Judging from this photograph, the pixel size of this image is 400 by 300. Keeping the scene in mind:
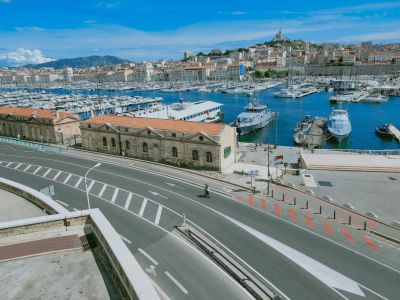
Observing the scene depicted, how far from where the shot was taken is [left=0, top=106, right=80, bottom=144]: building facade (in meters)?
65.5

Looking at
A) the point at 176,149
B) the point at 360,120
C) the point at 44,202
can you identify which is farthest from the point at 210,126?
the point at 360,120

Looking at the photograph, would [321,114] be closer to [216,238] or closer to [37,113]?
[37,113]

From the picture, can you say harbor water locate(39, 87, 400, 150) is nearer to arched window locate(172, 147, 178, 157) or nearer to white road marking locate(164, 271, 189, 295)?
arched window locate(172, 147, 178, 157)

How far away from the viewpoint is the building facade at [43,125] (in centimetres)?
6550

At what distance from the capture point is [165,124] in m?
51.7

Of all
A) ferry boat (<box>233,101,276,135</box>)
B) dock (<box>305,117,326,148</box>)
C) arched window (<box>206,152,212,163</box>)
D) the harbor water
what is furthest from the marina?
arched window (<box>206,152,212,163</box>)

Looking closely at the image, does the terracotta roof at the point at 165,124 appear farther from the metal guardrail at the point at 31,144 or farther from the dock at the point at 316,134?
the dock at the point at 316,134

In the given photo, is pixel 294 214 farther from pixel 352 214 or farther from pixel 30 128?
pixel 30 128

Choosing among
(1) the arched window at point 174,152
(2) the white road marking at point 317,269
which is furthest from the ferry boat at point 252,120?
(2) the white road marking at point 317,269

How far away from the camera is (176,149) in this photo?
162 ft

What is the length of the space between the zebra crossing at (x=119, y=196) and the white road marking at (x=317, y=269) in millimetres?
8870

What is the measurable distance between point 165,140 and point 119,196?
604 inches

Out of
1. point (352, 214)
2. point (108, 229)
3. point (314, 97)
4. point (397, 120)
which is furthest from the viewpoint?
point (314, 97)

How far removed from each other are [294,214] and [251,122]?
6062 centimetres
